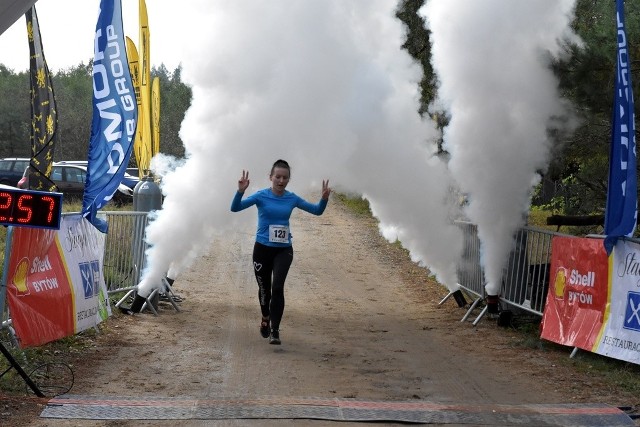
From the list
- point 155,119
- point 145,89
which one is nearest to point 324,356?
point 145,89

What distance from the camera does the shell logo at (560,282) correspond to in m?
10.1

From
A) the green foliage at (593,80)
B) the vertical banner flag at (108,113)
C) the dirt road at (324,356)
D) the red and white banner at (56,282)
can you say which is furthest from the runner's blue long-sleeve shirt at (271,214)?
the green foliage at (593,80)

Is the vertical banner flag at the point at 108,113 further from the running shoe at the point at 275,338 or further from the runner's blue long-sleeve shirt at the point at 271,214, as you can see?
the running shoe at the point at 275,338

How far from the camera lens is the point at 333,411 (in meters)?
6.75

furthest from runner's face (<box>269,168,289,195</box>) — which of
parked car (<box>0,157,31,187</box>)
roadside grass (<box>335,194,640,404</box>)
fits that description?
parked car (<box>0,157,31,187</box>)

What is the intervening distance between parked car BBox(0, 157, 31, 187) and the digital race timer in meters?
26.8

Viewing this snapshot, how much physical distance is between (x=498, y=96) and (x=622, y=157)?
100 inches

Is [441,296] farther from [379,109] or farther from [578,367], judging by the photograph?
[578,367]

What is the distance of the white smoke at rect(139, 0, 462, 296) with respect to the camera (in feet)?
37.0

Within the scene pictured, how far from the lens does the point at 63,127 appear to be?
60500 millimetres

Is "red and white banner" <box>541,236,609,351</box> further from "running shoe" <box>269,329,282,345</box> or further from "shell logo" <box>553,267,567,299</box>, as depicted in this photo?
"running shoe" <box>269,329,282,345</box>

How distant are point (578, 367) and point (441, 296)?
5.83 metres

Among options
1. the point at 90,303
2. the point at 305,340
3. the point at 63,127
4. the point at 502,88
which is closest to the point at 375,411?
the point at 305,340

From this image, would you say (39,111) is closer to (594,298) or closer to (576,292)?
(576,292)
